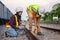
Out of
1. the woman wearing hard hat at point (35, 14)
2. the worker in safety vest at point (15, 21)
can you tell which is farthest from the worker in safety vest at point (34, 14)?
the worker in safety vest at point (15, 21)

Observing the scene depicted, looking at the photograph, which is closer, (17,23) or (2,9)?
(17,23)

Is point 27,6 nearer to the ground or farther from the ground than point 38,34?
farther from the ground

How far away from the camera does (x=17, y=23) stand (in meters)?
3.67

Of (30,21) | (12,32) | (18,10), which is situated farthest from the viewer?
(12,32)

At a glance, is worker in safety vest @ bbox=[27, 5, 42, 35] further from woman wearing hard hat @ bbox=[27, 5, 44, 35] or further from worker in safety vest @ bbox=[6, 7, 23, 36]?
worker in safety vest @ bbox=[6, 7, 23, 36]

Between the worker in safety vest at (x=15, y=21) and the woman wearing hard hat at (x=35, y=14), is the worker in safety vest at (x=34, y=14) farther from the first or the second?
the worker in safety vest at (x=15, y=21)

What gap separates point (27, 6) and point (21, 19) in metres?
0.21

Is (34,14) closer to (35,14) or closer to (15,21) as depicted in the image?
(35,14)

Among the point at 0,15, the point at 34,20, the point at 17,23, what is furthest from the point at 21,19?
the point at 0,15

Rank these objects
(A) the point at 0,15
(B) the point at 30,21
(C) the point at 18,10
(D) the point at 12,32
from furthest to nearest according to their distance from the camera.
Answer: (A) the point at 0,15, (D) the point at 12,32, (B) the point at 30,21, (C) the point at 18,10

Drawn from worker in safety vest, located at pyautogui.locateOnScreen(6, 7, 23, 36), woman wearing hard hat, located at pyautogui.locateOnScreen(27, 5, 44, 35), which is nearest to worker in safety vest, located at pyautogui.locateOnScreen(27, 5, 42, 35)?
woman wearing hard hat, located at pyautogui.locateOnScreen(27, 5, 44, 35)

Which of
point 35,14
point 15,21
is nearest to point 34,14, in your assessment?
point 35,14

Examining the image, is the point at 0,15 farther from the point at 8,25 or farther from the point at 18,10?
the point at 18,10

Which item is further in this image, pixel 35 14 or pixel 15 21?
pixel 35 14
